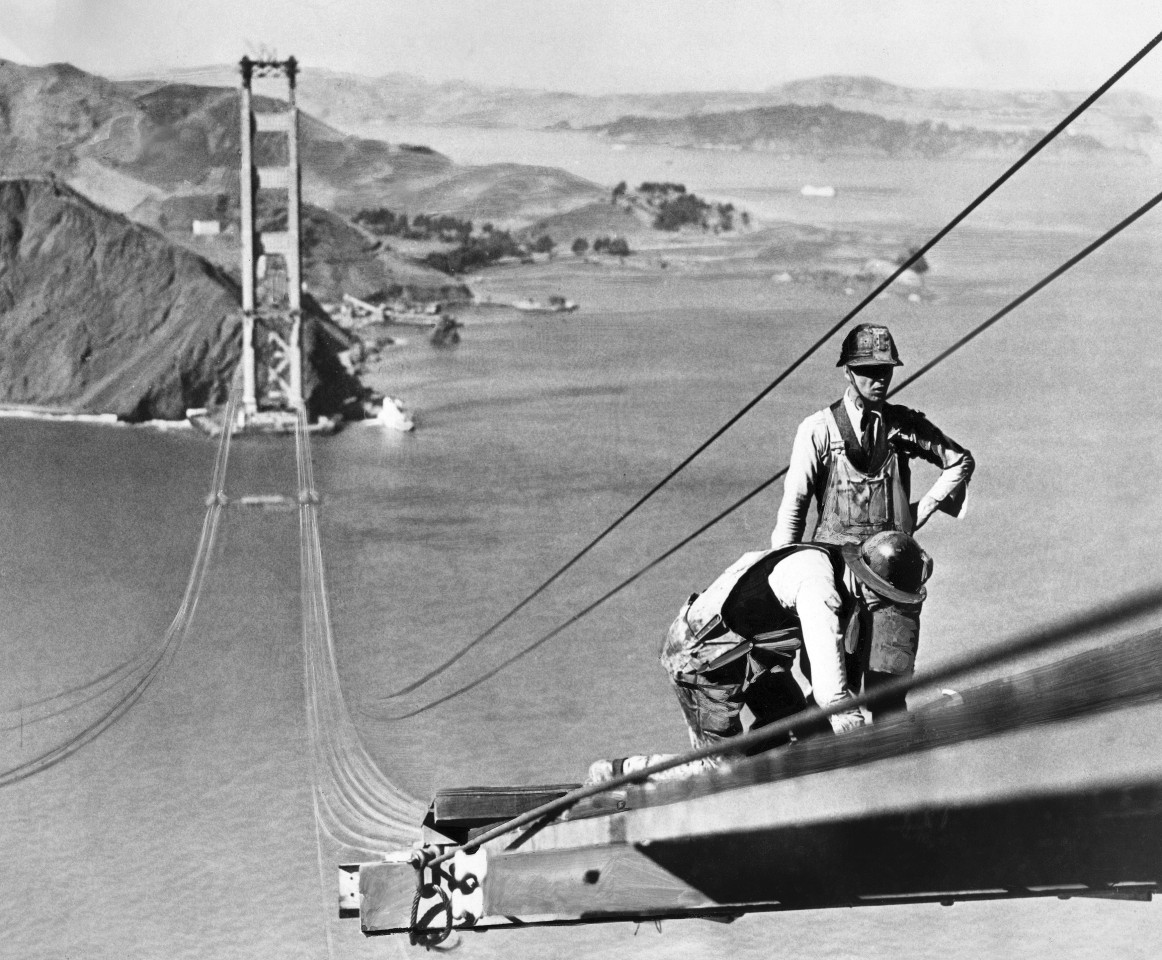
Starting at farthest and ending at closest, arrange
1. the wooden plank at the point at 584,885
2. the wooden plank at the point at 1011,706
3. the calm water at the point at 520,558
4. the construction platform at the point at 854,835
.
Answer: the calm water at the point at 520,558, the wooden plank at the point at 584,885, the construction platform at the point at 854,835, the wooden plank at the point at 1011,706

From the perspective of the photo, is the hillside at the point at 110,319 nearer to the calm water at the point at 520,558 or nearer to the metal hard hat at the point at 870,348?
the calm water at the point at 520,558

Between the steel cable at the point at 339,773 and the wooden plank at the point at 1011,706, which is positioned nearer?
the wooden plank at the point at 1011,706

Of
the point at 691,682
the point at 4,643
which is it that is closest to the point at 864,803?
the point at 691,682

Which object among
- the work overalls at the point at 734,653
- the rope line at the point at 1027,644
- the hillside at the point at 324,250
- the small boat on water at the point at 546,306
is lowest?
the rope line at the point at 1027,644

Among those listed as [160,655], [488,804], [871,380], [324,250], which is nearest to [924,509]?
[871,380]

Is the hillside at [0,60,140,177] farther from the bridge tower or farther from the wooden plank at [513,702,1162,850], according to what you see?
the wooden plank at [513,702,1162,850]

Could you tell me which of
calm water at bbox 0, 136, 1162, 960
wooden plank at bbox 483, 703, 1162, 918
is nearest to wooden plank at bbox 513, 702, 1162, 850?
wooden plank at bbox 483, 703, 1162, 918

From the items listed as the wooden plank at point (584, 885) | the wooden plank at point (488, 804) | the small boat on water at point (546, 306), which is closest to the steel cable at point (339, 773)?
the small boat on water at point (546, 306)
